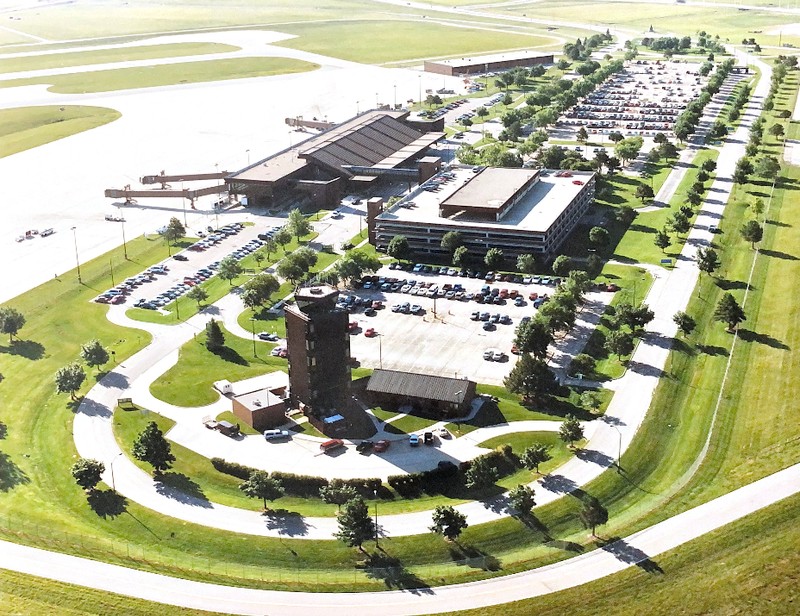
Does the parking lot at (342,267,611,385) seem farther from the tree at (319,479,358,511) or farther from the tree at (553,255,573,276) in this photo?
the tree at (319,479,358,511)

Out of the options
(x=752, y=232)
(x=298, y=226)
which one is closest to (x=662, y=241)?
(x=752, y=232)

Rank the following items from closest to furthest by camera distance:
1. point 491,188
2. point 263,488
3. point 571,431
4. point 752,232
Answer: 1. point 263,488
2. point 571,431
3. point 752,232
4. point 491,188

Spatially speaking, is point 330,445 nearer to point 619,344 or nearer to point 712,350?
point 619,344

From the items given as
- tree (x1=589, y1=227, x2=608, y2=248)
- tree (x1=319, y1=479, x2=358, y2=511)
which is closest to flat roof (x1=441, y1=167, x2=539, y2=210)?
tree (x1=589, y1=227, x2=608, y2=248)

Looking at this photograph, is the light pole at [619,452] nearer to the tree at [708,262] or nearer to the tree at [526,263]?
the tree at [526,263]

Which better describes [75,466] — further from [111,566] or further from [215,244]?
[215,244]

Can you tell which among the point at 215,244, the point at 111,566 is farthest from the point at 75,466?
the point at 215,244
